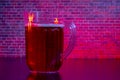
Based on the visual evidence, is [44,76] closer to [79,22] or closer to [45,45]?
[45,45]

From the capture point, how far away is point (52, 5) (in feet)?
7.33

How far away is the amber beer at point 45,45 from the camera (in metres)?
1.25

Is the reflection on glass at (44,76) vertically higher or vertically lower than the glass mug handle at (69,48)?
lower

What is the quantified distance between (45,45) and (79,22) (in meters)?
1.04

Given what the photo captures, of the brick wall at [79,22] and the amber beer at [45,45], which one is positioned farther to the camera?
the brick wall at [79,22]

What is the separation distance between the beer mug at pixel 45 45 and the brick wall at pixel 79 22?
981mm

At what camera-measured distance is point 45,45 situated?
1.25 metres

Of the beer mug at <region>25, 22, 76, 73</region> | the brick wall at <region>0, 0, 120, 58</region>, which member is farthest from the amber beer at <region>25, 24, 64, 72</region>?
the brick wall at <region>0, 0, 120, 58</region>

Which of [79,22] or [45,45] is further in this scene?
[79,22]

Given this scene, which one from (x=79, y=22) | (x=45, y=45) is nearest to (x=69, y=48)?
(x=45, y=45)

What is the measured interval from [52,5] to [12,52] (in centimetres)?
43

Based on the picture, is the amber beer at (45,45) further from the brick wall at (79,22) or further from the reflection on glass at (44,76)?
the brick wall at (79,22)

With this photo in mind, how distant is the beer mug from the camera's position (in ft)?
4.09

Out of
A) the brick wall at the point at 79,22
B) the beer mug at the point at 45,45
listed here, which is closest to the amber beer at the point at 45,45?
the beer mug at the point at 45,45
